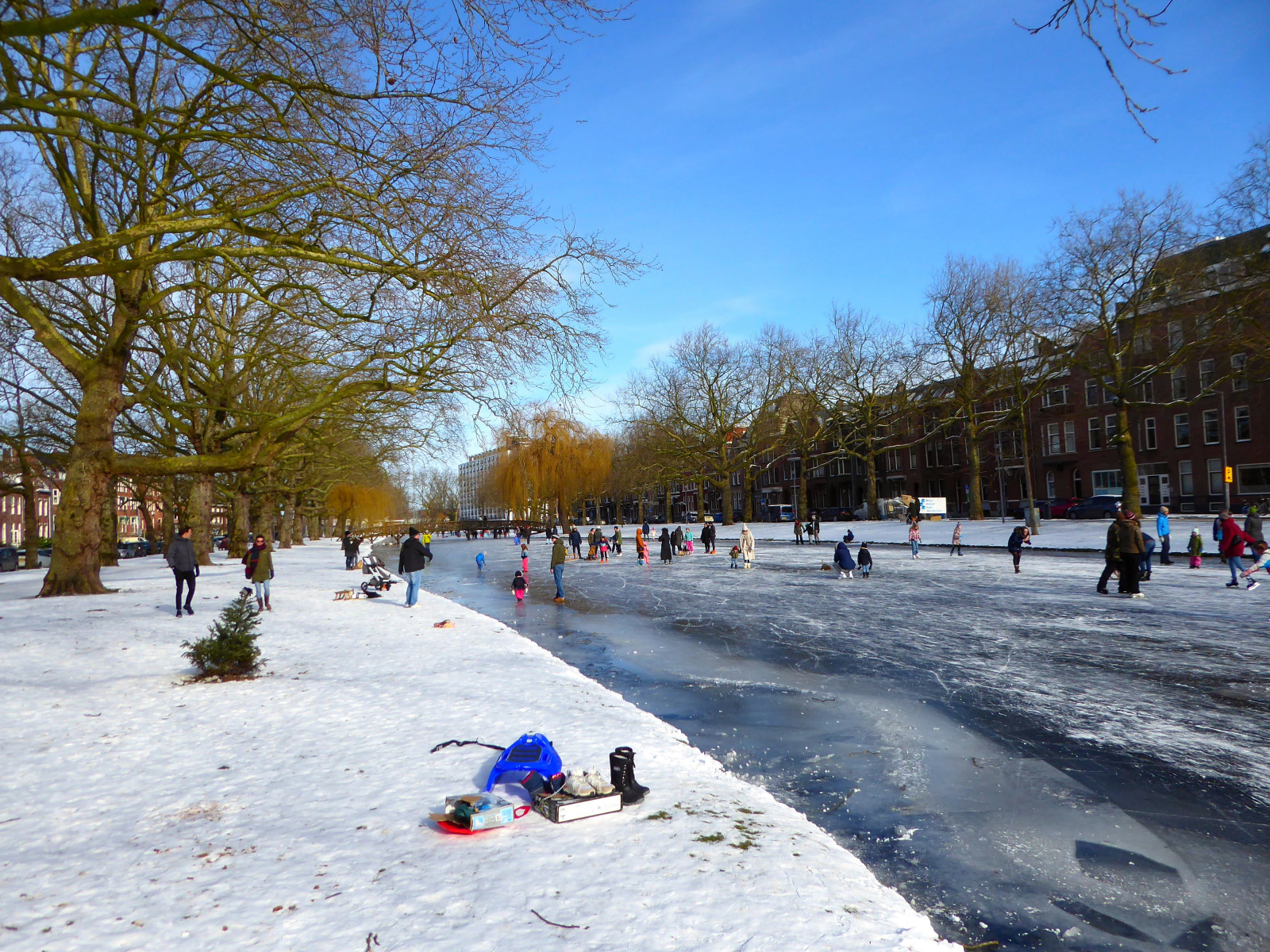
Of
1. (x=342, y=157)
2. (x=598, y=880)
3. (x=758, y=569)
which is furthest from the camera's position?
(x=758, y=569)

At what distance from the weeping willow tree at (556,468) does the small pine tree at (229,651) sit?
160ft

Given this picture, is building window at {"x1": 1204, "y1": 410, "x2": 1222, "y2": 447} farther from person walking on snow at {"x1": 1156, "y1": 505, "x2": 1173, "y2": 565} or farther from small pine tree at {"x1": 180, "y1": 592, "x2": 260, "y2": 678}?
small pine tree at {"x1": 180, "y1": 592, "x2": 260, "y2": 678}

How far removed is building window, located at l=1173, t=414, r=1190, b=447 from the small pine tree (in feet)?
182

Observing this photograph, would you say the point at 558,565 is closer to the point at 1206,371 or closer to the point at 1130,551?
the point at 1130,551

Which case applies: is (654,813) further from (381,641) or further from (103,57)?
(103,57)

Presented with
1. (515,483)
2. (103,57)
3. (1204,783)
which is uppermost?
(103,57)

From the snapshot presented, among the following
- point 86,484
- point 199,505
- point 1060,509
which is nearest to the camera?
point 86,484

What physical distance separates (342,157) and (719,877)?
959cm

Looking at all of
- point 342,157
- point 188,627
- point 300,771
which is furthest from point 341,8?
point 188,627

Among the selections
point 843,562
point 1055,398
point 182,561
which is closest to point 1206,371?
point 1055,398

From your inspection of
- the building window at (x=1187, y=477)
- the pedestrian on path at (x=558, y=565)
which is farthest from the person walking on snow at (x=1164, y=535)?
the building window at (x=1187, y=477)

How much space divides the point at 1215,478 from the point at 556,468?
146ft

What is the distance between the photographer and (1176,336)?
41094 millimetres

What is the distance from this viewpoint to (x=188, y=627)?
523 inches
